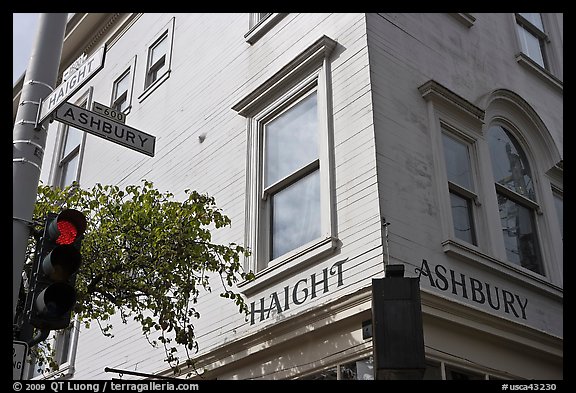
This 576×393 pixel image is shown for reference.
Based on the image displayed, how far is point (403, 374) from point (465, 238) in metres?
4.03

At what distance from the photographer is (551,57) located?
15.0 m

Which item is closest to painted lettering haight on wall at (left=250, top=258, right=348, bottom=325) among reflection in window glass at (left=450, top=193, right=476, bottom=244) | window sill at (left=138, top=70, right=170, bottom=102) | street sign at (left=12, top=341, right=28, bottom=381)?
reflection in window glass at (left=450, top=193, right=476, bottom=244)

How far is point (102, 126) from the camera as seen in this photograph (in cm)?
689

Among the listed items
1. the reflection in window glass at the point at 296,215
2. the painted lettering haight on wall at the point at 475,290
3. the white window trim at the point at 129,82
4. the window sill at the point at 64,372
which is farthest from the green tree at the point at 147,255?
the white window trim at the point at 129,82

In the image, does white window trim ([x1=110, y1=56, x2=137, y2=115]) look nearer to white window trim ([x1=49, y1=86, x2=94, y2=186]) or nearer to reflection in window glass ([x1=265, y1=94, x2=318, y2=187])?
white window trim ([x1=49, y1=86, x2=94, y2=186])

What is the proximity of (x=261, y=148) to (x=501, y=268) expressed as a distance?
4.24m

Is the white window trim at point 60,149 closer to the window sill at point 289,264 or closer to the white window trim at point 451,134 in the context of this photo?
the window sill at point 289,264

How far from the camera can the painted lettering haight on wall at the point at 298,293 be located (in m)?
8.81

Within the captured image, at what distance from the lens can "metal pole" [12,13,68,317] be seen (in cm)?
580

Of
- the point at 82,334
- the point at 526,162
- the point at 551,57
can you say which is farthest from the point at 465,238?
the point at 82,334

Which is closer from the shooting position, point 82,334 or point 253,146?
point 253,146

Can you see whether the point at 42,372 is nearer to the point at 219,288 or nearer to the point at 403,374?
the point at 219,288

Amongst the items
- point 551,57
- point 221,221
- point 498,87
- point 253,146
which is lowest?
point 221,221

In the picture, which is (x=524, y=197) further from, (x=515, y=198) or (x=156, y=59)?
(x=156, y=59)
